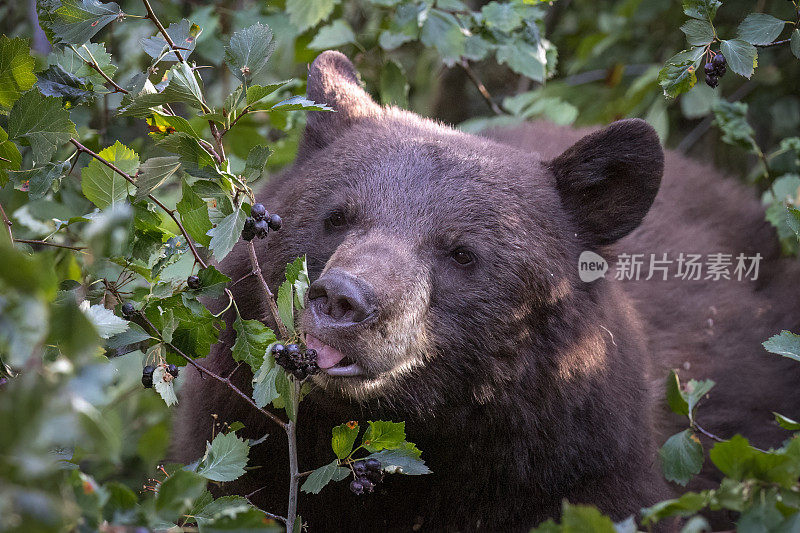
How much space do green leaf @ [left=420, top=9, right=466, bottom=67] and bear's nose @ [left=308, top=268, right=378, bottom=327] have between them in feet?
7.37

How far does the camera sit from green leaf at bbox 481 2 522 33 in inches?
176

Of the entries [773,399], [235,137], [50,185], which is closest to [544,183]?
[50,185]

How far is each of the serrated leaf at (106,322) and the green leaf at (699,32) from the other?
205 cm

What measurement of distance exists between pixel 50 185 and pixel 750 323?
3.44m

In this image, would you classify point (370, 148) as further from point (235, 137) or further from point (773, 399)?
point (773, 399)

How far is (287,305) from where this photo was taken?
2.30 meters

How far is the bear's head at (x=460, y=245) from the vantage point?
2.58 m

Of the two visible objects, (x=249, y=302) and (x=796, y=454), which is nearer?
(x=796, y=454)

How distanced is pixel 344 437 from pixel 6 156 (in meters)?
1.32

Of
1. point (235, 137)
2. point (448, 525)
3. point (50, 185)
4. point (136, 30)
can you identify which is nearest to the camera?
point (50, 185)

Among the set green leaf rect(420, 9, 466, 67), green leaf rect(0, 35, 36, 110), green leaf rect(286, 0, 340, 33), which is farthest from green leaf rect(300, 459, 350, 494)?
green leaf rect(286, 0, 340, 33)

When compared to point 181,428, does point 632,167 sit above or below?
above

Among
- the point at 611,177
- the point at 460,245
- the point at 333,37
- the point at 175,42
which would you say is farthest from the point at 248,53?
the point at 333,37

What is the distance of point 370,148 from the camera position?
313 cm
